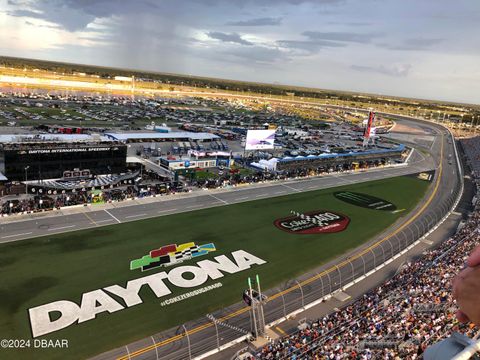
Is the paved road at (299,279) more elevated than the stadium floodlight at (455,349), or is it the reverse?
the stadium floodlight at (455,349)

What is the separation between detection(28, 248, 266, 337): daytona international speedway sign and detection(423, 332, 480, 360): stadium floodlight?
2735cm

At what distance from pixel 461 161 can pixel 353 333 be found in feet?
364

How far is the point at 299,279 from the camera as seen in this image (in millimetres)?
35281

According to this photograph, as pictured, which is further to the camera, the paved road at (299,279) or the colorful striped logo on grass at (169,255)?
the colorful striped logo on grass at (169,255)

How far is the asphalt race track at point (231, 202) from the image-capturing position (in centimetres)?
2547

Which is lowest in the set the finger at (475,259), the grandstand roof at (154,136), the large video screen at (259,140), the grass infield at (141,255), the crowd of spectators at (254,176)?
the grass infield at (141,255)

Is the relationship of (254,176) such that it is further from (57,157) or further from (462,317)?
(462,317)

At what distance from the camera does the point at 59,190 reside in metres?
53.2

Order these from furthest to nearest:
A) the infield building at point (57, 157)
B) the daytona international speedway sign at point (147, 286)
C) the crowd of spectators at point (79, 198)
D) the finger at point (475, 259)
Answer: the infield building at point (57, 157), the crowd of spectators at point (79, 198), the daytona international speedway sign at point (147, 286), the finger at point (475, 259)

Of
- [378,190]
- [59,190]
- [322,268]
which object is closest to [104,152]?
[59,190]

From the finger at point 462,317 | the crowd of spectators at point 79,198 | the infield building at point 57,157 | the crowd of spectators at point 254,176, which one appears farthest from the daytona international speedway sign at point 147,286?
the infield building at point 57,157

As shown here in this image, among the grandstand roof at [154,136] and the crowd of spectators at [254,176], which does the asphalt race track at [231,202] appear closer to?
the crowd of spectators at [254,176]

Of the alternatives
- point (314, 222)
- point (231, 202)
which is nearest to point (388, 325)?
point (314, 222)

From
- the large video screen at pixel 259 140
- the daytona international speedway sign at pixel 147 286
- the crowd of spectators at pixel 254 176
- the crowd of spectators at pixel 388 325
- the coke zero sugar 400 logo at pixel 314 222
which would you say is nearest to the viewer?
the crowd of spectators at pixel 388 325
